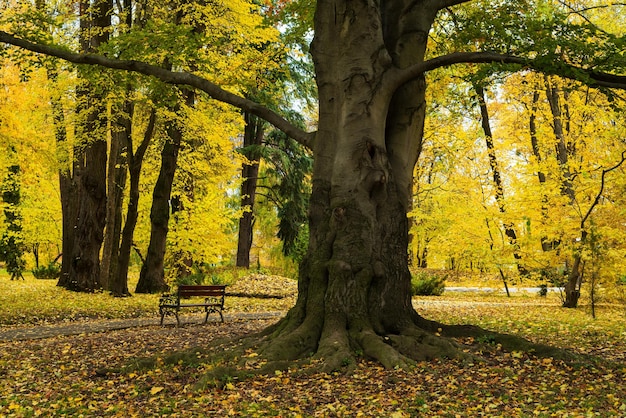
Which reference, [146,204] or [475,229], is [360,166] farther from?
[146,204]

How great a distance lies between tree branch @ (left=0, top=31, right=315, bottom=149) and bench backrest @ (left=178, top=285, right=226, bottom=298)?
4380 mm

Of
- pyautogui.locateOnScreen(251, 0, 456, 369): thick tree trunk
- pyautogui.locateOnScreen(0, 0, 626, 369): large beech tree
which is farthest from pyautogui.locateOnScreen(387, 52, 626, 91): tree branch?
pyautogui.locateOnScreen(251, 0, 456, 369): thick tree trunk

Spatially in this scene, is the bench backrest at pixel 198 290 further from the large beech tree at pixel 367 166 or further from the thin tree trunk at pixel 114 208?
the thin tree trunk at pixel 114 208

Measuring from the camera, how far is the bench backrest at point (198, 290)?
38.7 ft

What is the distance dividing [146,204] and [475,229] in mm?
11799

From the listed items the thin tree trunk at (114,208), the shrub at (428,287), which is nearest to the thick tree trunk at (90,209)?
the thin tree trunk at (114,208)

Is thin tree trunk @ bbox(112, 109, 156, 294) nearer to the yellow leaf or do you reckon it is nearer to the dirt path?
the dirt path

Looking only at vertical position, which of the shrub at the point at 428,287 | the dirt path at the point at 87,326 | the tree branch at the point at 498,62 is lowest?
the dirt path at the point at 87,326

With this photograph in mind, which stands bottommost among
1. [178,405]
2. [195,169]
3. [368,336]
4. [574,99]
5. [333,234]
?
[178,405]

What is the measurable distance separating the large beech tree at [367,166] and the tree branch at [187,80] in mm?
36

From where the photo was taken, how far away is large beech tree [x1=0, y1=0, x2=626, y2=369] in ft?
23.9

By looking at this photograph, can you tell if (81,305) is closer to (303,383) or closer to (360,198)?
(360,198)

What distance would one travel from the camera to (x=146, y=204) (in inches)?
845

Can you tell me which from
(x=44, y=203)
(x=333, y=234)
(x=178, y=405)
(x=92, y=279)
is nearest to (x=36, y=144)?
(x=92, y=279)
